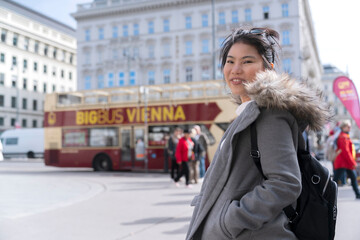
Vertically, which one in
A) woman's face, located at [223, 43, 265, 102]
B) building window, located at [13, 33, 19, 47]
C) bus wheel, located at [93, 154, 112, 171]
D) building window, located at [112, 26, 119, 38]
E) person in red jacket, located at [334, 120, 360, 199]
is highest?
building window, located at [112, 26, 119, 38]

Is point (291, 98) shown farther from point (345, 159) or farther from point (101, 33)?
point (101, 33)

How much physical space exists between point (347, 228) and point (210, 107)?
10100 millimetres

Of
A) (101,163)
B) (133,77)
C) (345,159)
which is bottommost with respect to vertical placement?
(101,163)

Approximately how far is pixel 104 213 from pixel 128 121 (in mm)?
10438

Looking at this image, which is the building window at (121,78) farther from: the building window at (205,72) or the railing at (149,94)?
the railing at (149,94)

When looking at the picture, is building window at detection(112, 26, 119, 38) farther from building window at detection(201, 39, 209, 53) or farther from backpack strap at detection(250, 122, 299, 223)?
backpack strap at detection(250, 122, 299, 223)

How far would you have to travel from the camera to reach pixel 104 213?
7.13 meters

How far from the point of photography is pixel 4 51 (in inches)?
215

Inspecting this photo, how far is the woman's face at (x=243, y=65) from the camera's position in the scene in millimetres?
1933

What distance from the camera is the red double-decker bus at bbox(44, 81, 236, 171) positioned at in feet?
51.9

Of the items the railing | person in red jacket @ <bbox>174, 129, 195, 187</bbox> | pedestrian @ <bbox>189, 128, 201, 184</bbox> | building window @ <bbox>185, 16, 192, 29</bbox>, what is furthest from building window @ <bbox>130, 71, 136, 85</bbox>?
person in red jacket @ <bbox>174, 129, 195, 187</bbox>

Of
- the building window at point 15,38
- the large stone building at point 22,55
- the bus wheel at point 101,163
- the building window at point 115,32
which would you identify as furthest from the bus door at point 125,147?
the building window at point 115,32

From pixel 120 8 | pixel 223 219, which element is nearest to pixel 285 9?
pixel 120 8

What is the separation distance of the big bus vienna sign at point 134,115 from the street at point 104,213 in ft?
17.6
